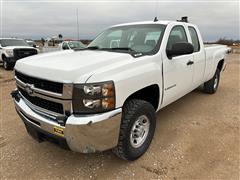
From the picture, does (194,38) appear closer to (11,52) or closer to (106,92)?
(106,92)

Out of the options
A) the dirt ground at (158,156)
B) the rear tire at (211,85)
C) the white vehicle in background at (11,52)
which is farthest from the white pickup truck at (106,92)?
the white vehicle in background at (11,52)

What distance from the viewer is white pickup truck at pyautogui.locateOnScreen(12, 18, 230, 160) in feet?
6.89

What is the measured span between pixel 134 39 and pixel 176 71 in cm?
87

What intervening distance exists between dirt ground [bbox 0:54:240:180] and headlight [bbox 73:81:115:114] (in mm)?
960

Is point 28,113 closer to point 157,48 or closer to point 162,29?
point 157,48

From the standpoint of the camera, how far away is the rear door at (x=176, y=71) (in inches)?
124

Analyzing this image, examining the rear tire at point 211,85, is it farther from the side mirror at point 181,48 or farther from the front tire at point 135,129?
the front tire at point 135,129

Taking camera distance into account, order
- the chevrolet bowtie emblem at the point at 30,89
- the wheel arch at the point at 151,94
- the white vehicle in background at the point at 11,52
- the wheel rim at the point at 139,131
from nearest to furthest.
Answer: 1. the chevrolet bowtie emblem at the point at 30,89
2. the wheel rim at the point at 139,131
3. the wheel arch at the point at 151,94
4. the white vehicle in background at the point at 11,52

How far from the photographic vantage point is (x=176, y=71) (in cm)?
334

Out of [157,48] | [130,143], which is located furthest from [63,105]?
[157,48]

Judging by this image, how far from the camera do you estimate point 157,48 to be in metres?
3.06

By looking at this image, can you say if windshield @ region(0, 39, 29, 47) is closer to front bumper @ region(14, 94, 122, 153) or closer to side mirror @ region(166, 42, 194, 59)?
front bumper @ region(14, 94, 122, 153)

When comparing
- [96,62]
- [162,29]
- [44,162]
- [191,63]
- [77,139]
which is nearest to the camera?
[77,139]

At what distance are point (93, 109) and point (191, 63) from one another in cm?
242
